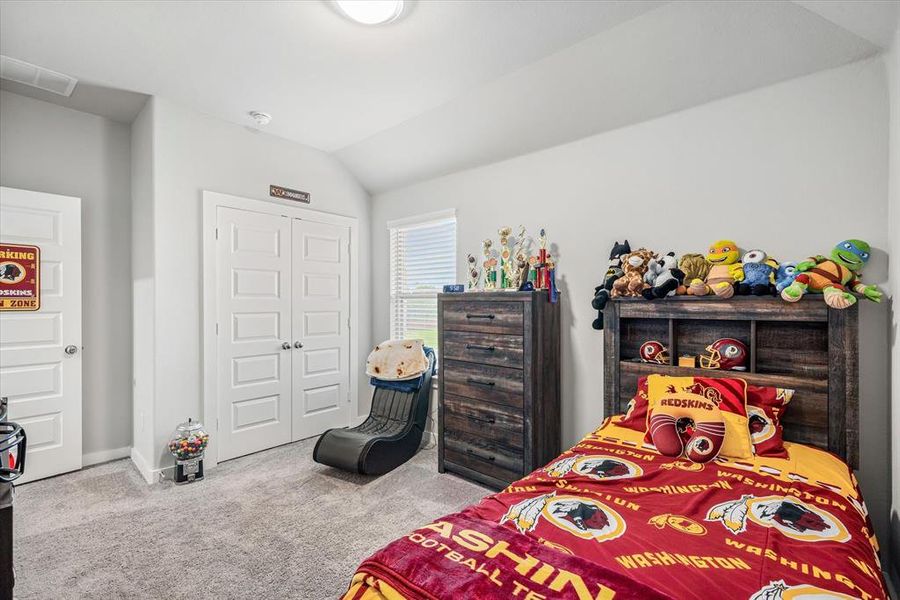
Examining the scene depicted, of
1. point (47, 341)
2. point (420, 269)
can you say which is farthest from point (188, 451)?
point (420, 269)

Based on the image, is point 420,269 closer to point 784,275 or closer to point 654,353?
point 654,353

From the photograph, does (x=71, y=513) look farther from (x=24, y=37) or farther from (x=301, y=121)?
(x=301, y=121)

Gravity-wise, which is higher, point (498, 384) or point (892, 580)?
point (498, 384)

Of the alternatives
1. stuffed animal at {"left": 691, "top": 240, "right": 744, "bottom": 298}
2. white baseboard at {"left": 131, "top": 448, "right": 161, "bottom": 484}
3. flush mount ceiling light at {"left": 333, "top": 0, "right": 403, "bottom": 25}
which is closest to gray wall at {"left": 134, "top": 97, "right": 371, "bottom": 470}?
white baseboard at {"left": 131, "top": 448, "right": 161, "bottom": 484}

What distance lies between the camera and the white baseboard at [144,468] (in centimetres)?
308

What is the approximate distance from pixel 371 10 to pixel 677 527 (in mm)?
2559

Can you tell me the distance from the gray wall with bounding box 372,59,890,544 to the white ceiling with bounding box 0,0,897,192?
13 centimetres

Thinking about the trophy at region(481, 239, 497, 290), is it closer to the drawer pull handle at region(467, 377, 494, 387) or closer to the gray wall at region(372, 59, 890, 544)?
the gray wall at region(372, 59, 890, 544)

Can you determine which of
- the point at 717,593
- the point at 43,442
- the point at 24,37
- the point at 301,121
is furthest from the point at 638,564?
the point at 43,442

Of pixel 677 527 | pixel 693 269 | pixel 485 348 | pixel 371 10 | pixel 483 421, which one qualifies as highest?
pixel 371 10

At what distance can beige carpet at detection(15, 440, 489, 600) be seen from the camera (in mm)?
2010

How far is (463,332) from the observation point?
10.4 feet

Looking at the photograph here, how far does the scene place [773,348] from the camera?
7.32 feet

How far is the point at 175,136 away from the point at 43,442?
8.12 ft
